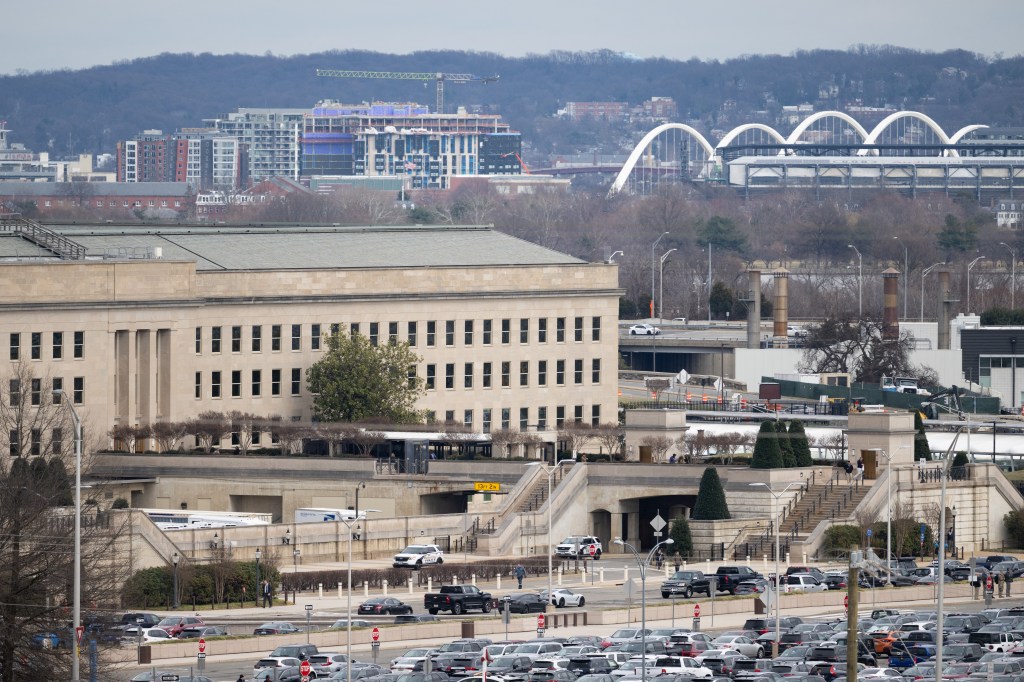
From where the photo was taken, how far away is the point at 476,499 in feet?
336

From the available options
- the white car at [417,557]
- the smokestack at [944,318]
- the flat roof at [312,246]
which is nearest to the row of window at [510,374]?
the flat roof at [312,246]

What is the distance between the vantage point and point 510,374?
409 ft

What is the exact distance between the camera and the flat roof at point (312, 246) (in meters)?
121

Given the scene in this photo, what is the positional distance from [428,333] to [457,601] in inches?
1559

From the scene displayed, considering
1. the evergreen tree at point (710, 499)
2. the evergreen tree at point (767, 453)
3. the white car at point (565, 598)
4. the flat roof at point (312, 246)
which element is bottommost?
the white car at point (565, 598)

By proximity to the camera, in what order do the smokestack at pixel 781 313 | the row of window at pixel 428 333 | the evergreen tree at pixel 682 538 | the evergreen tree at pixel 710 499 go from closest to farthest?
the evergreen tree at pixel 682 538 < the evergreen tree at pixel 710 499 < the row of window at pixel 428 333 < the smokestack at pixel 781 313

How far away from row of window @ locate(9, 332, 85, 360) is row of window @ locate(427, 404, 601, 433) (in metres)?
16.2

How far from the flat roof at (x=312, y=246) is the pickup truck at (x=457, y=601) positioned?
3622 centimetres

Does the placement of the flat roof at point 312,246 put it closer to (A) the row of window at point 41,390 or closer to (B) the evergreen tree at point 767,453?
(A) the row of window at point 41,390

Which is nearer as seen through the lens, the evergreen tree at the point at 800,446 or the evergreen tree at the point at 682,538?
the evergreen tree at the point at 682,538

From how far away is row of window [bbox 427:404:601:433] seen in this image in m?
123

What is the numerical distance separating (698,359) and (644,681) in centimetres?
10065

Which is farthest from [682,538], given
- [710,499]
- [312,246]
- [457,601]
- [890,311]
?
[890,311]

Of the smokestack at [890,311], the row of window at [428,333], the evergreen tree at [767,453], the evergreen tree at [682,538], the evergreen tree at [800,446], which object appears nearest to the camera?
the evergreen tree at [682,538]
